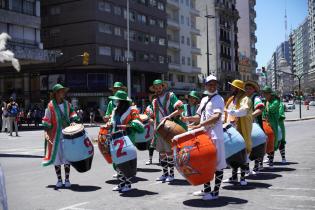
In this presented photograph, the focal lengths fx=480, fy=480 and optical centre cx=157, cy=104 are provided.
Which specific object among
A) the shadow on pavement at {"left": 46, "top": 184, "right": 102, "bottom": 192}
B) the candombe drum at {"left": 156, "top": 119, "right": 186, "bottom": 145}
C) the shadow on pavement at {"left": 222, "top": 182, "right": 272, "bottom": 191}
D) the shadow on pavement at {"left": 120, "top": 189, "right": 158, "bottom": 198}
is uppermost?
the candombe drum at {"left": 156, "top": 119, "right": 186, "bottom": 145}

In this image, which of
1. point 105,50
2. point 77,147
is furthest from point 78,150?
point 105,50

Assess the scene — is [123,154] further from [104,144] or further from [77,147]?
[104,144]

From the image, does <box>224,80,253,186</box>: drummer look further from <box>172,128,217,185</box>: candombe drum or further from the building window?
the building window

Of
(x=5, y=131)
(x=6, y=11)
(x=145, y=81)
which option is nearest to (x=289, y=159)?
(x=5, y=131)

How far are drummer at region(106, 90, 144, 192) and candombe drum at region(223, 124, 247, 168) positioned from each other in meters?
1.46

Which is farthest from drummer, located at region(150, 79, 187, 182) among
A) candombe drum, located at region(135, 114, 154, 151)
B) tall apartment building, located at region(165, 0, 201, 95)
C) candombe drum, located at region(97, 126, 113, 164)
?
tall apartment building, located at region(165, 0, 201, 95)

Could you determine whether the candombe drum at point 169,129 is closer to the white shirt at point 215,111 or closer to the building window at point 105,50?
the white shirt at point 215,111

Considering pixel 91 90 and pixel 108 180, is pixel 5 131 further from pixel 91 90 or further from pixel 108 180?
A: pixel 108 180

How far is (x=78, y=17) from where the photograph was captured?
49594mm

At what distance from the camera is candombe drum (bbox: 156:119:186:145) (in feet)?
28.1

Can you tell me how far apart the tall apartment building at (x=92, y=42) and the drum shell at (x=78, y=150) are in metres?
40.3

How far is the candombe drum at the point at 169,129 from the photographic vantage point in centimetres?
858

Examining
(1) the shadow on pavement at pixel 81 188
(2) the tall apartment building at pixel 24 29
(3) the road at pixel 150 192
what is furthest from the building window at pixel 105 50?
(1) the shadow on pavement at pixel 81 188

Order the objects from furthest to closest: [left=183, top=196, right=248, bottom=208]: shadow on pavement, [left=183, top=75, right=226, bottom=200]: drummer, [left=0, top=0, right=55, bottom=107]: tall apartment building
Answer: [left=0, top=0, right=55, bottom=107]: tall apartment building
[left=183, top=75, right=226, bottom=200]: drummer
[left=183, top=196, right=248, bottom=208]: shadow on pavement
